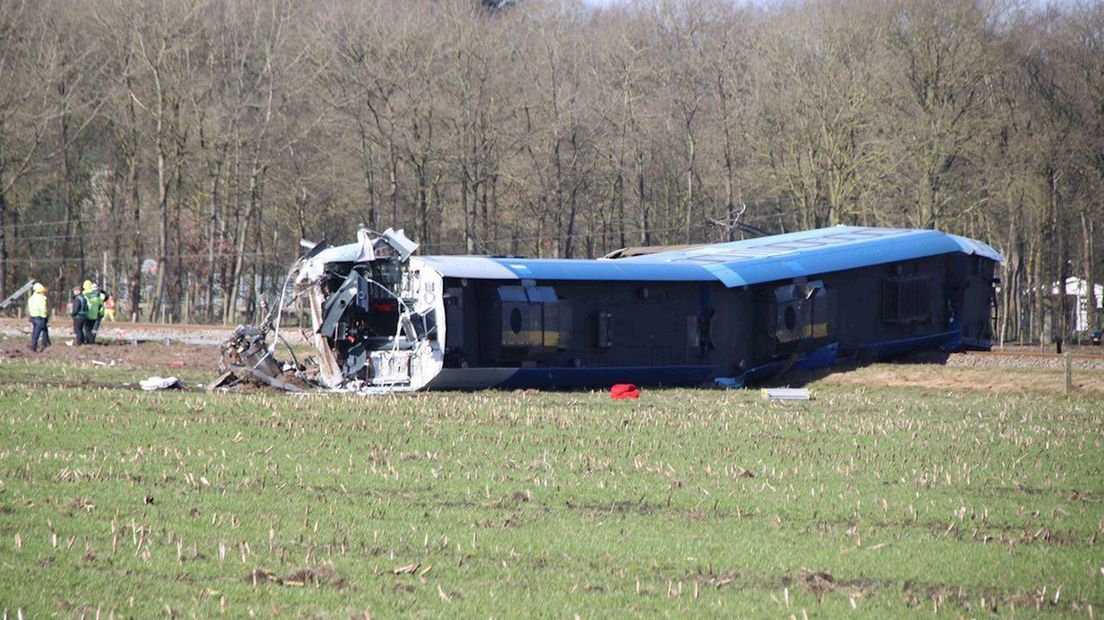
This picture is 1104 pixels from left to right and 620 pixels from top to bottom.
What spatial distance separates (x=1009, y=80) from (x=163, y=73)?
3142 cm

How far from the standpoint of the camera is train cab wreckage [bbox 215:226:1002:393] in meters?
24.2

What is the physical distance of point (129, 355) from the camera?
32156mm

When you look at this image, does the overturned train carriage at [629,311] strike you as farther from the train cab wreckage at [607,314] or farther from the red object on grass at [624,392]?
the red object on grass at [624,392]

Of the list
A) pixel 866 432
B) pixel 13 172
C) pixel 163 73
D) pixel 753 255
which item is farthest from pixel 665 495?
pixel 13 172

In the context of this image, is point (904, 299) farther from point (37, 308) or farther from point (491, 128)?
point (491, 128)

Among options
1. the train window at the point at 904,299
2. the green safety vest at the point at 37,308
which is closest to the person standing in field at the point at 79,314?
the green safety vest at the point at 37,308

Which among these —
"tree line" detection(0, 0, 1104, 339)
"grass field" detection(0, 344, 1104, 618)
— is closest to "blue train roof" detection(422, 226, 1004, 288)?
"grass field" detection(0, 344, 1104, 618)

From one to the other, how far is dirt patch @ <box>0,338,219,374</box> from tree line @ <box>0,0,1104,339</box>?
20.5 m

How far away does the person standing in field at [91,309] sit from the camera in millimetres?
35484

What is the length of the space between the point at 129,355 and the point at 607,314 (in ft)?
40.2

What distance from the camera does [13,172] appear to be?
2277 inches

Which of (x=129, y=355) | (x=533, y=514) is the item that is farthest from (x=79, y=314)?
(x=533, y=514)

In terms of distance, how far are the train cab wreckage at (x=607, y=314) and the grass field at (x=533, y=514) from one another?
19.6 ft

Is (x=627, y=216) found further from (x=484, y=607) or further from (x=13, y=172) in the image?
(x=484, y=607)
